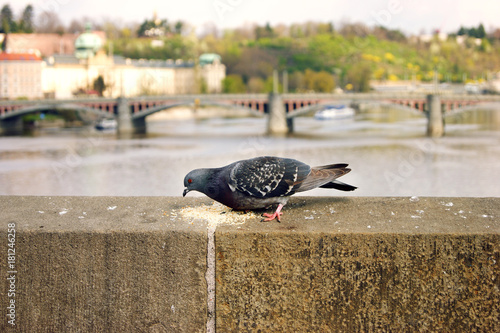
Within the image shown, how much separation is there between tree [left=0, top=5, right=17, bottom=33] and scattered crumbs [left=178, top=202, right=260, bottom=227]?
97.6 metres

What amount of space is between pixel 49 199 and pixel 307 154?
26.2 meters

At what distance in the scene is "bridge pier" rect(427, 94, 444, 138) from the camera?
131ft

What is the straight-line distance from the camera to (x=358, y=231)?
2164 millimetres

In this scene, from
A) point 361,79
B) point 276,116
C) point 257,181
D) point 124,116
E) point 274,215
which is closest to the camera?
point 274,215

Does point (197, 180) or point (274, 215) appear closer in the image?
point (274, 215)

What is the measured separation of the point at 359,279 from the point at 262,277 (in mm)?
327

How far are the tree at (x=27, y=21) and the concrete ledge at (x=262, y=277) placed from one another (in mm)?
100173

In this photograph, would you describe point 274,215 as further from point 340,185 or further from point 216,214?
point 340,185

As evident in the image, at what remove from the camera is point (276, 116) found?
147 feet

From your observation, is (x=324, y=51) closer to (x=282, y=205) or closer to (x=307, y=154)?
(x=307, y=154)

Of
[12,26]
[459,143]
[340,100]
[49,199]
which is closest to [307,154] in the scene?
[459,143]

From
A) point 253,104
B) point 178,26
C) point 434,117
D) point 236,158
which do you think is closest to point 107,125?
point 253,104

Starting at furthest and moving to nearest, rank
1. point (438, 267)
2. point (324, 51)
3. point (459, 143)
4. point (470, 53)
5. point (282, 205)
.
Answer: point (324, 51) → point (470, 53) → point (459, 143) → point (282, 205) → point (438, 267)

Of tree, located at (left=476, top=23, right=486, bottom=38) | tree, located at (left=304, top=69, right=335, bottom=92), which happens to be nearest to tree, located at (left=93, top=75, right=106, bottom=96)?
tree, located at (left=304, top=69, right=335, bottom=92)
